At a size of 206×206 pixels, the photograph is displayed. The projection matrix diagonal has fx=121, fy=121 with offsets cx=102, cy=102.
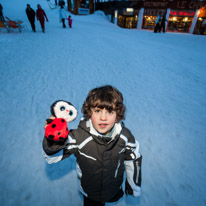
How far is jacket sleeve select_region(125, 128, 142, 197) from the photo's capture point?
1.25 m

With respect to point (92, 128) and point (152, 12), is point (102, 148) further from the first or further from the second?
point (152, 12)

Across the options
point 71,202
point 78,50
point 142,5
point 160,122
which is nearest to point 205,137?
point 160,122

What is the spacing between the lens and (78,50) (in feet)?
22.0

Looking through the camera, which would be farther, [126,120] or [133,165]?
[126,120]

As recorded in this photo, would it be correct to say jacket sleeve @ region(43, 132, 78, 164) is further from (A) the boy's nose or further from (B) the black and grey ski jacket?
(A) the boy's nose

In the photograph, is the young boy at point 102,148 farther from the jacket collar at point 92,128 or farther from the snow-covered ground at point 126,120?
the snow-covered ground at point 126,120

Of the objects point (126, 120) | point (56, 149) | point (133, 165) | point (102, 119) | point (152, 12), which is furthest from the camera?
point (152, 12)

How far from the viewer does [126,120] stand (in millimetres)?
2887

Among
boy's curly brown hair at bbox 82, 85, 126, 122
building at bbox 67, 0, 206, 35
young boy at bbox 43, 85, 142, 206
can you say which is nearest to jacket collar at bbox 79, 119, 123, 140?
young boy at bbox 43, 85, 142, 206

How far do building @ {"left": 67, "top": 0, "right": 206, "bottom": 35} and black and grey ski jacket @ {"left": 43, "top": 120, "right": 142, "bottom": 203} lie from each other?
2428 cm

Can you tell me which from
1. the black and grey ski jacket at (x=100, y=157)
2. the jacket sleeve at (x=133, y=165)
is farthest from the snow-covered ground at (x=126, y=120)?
the black and grey ski jacket at (x=100, y=157)

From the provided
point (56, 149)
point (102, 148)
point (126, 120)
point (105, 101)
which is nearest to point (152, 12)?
point (126, 120)

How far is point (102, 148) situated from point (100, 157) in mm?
86

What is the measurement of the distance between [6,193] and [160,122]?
10.1ft
